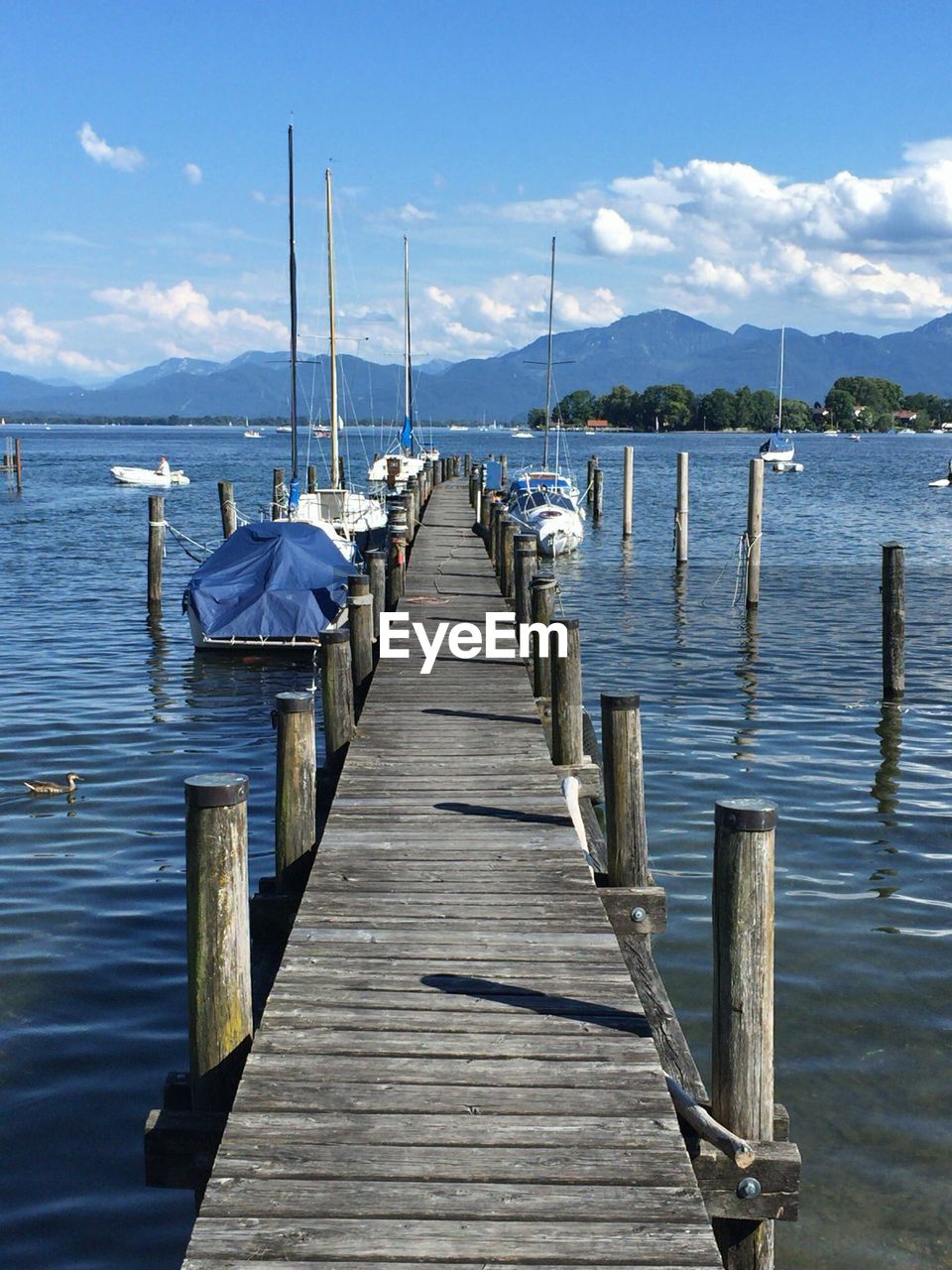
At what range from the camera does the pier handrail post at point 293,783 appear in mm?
7746

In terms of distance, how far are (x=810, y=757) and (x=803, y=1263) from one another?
30.6 ft

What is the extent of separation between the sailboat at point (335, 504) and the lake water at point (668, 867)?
3.90 meters

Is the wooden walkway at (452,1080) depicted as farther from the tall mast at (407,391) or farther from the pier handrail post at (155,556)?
the tall mast at (407,391)

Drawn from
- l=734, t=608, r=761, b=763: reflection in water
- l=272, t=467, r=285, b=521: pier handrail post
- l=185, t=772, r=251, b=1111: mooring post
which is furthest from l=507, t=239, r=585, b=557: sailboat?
l=185, t=772, r=251, b=1111: mooring post

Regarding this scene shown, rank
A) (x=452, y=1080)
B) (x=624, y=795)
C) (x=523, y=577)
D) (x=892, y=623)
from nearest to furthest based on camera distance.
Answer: (x=452, y=1080) < (x=624, y=795) < (x=523, y=577) < (x=892, y=623)

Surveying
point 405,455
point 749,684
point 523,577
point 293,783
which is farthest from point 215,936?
point 405,455

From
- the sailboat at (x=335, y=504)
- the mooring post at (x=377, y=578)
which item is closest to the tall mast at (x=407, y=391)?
the sailboat at (x=335, y=504)

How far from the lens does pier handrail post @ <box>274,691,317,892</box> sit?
775 cm

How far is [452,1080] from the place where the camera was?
5215 millimetres

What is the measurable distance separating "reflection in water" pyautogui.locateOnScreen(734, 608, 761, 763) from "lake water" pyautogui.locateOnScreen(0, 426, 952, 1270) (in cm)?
8

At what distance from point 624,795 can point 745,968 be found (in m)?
2.42

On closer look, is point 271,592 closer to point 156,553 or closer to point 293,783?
point 156,553

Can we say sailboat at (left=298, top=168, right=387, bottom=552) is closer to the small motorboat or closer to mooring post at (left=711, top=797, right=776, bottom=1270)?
mooring post at (left=711, top=797, right=776, bottom=1270)

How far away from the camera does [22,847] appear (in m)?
11.9
